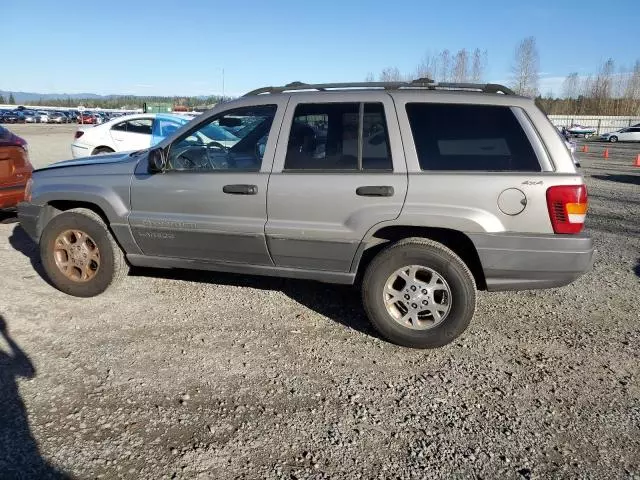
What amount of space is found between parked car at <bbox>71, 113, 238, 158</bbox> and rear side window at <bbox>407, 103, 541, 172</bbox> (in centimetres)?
896

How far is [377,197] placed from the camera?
363 cm

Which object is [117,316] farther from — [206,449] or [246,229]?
[206,449]

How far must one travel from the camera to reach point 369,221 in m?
3.68

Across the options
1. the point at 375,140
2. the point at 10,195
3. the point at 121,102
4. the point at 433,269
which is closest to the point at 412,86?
the point at 375,140

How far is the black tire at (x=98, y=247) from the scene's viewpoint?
14.7 feet

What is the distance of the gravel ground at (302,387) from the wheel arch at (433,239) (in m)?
0.59

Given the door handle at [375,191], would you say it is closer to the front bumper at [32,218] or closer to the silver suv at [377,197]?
the silver suv at [377,197]

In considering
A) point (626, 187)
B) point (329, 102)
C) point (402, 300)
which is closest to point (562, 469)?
point (402, 300)

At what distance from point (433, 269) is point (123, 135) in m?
9.94

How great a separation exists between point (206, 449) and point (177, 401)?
520 mm

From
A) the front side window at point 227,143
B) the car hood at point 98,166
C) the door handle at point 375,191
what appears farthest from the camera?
the car hood at point 98,166

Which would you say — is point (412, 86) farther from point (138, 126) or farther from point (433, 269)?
point (138, 126)

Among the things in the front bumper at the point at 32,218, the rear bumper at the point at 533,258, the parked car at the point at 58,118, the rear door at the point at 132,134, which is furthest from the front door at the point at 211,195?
the parked car at the point at 58,118

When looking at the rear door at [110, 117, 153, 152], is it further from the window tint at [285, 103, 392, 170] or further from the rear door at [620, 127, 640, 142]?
the rear door at [620, 127, 640, 142]
